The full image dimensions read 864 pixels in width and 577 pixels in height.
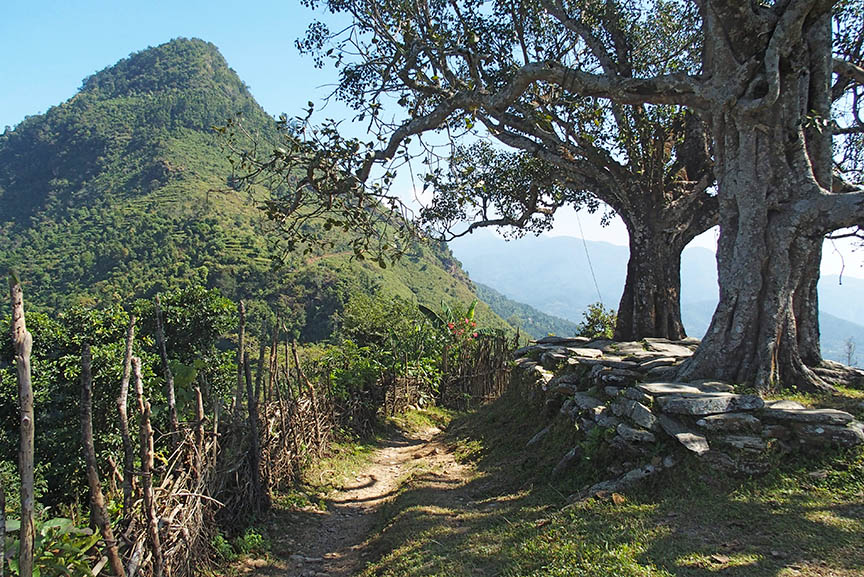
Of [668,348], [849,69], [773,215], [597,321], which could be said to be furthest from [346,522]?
[597,321]

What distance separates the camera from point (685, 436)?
4508mm

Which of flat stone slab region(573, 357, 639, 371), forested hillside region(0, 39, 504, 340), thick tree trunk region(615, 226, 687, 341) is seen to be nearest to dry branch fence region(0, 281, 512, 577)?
forested hillside region(0, 39, 504, 340)

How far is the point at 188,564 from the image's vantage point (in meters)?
3.96

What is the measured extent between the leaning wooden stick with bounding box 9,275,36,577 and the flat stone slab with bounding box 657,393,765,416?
14.8ft

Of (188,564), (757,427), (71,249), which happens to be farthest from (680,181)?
(71,249)

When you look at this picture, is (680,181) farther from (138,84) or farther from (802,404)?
(138,84)

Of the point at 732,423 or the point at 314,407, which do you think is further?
the point at 314,407

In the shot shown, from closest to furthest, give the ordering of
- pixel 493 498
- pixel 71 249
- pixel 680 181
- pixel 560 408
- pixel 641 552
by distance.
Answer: pixel 641 552
pixel 493 498
pixel 560 408
pixel 680 181
pixel 71 249

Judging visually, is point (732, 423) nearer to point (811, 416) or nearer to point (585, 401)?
point (811, 416)

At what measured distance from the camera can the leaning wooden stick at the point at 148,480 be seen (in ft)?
10.9

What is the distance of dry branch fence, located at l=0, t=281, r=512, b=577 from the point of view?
9.25 ft

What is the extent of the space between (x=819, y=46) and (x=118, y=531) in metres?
7.39

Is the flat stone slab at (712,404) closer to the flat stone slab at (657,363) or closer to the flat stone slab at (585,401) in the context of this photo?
the flat stone slab at (585,401)

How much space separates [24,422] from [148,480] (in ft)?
4.30
